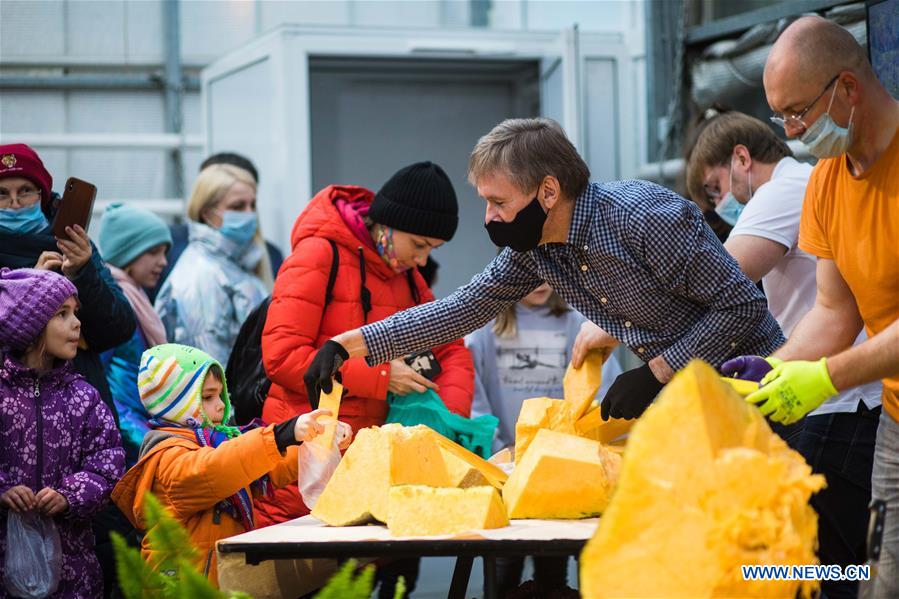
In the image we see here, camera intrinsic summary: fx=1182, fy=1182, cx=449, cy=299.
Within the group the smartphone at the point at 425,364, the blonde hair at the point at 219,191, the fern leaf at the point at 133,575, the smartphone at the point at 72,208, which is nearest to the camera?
the fern leaf at the point at 133,575

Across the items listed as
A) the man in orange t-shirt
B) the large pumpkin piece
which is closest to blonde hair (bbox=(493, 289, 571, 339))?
the man in orange t-shirt

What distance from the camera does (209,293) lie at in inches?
186

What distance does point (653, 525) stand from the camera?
1.74m

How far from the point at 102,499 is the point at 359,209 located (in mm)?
1259

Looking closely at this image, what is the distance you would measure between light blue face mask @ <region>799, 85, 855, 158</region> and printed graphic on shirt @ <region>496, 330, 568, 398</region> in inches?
85.9

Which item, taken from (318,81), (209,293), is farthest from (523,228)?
(318,81)

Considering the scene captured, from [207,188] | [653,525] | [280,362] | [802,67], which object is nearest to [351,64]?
[207,188]

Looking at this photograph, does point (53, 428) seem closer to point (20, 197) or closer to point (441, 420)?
point (20, 197)

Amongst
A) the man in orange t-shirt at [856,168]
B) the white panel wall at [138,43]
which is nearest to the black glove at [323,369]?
the man in orange t-shirt at [856,168]

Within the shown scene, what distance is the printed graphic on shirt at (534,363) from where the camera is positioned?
15.2ft

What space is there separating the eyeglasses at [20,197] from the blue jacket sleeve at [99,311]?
0.85ft

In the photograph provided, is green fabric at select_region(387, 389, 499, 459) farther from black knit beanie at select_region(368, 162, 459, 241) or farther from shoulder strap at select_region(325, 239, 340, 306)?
black knit beanie at select_region(368, 162, 459, 241)

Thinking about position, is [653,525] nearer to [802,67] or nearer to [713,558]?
[713,558]

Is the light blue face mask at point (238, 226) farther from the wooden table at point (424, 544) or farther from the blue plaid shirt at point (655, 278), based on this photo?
the wooden table at point (424, 544)
